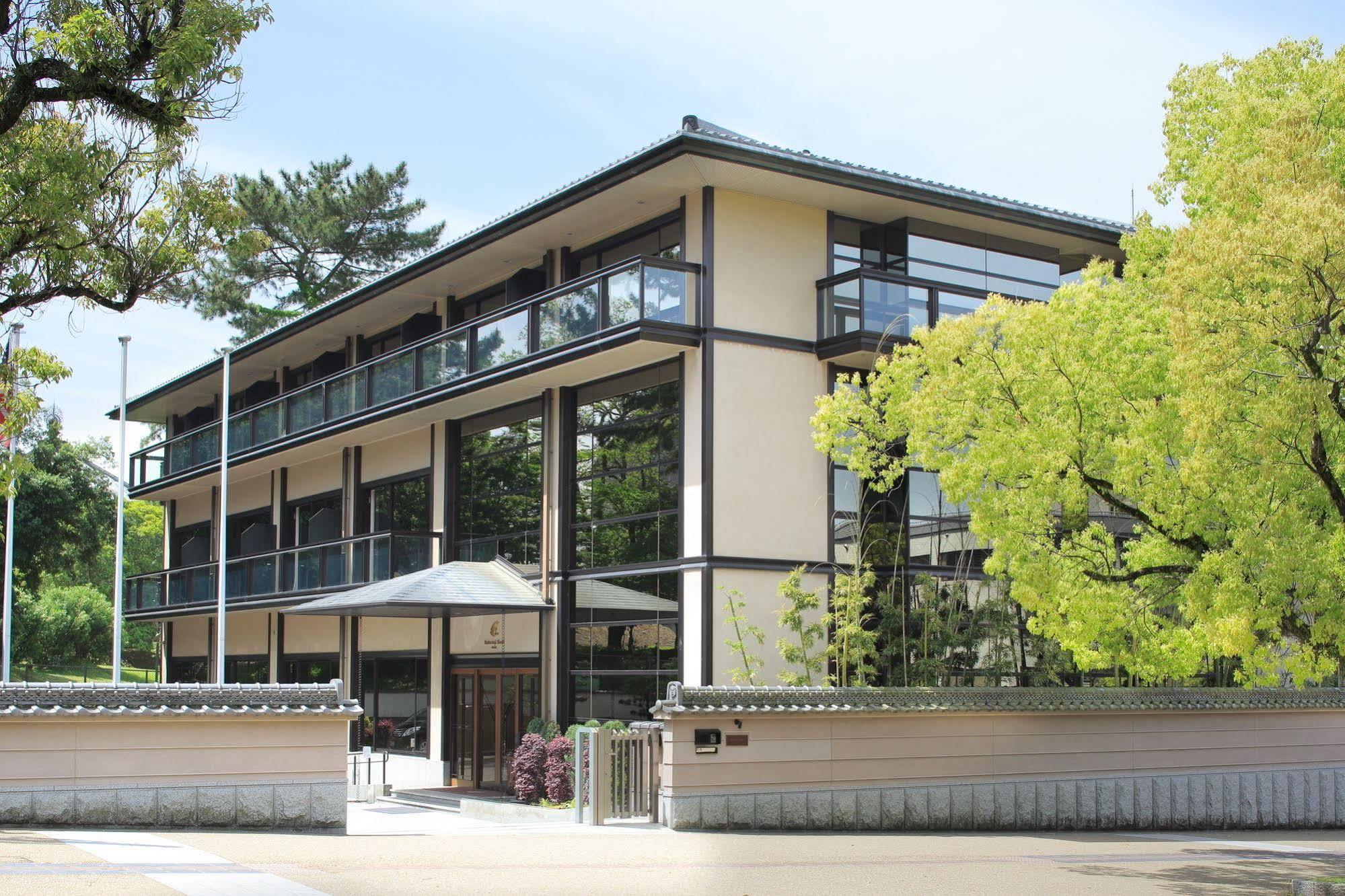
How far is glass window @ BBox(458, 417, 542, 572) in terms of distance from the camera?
2530cm

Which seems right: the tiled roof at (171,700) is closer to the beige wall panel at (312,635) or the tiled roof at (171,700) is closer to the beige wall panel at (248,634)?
the beige wall panel at (312,635)

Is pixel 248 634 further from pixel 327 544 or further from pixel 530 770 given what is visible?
pixel 530 770

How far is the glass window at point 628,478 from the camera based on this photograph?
72.3 ft

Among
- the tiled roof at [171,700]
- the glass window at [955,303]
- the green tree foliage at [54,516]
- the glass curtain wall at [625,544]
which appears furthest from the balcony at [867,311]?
the green tree foliage at [54,516]

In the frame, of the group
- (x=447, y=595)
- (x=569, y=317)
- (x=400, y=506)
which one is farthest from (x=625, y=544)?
(x=400, y=506)

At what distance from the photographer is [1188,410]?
43.8ft

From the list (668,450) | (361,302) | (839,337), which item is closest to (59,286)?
(668,450)

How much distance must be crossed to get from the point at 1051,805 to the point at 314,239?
133 ft

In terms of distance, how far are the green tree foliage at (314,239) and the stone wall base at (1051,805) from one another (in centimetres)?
3967

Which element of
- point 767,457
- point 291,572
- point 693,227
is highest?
point 693,227

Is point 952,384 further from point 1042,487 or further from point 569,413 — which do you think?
point 569,413

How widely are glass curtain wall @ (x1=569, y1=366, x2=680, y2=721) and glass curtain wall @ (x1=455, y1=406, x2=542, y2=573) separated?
4.11 feet

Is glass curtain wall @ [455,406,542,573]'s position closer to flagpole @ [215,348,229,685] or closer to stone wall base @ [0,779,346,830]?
flagpole @ [215,348,229,685]

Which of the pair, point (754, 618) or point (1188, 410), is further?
point (754, 618)
